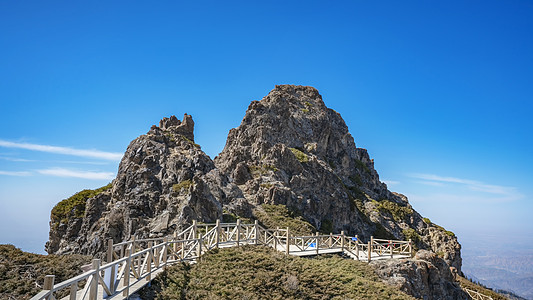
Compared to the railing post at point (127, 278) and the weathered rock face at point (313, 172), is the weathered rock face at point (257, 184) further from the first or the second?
the railing post at point (127, 278)

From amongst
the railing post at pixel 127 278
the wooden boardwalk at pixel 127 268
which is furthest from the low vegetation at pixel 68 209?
the railing post at pixel 127 278

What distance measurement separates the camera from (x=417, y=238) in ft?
219

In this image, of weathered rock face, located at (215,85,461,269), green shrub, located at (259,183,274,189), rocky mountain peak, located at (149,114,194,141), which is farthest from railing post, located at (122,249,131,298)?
rocky mountain peak, located at (149,114,194,141)

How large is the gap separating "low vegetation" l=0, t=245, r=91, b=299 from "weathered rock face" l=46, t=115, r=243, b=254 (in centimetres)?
1412

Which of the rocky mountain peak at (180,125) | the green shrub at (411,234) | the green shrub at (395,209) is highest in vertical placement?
the rocky mountain peak at (180,125)

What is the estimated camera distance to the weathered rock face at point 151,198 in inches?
1306

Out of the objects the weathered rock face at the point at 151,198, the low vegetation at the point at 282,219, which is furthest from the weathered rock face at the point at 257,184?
the low vegetation at the point at 282,219

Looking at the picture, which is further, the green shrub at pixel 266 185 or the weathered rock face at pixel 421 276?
the green shrub at pixel 266 185

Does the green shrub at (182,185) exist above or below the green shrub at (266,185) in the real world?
below

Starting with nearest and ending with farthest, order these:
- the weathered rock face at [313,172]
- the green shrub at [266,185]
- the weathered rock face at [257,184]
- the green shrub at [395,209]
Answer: the weathered rock face at [257,184]
the green shrub at [266,185]
the weathered rock face at [313,172]
the green shrub at [395,209]

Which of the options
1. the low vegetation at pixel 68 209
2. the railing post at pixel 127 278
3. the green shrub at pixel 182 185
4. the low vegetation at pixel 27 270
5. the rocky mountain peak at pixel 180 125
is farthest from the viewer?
the rocky mountain peak at pixel 180 125

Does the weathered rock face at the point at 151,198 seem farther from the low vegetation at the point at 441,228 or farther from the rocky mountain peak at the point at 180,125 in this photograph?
the low vegetation at the point at 441,228

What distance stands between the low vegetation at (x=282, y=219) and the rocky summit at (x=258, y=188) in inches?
33.5

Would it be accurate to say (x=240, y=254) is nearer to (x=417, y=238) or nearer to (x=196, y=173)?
(x=196, y=173)
